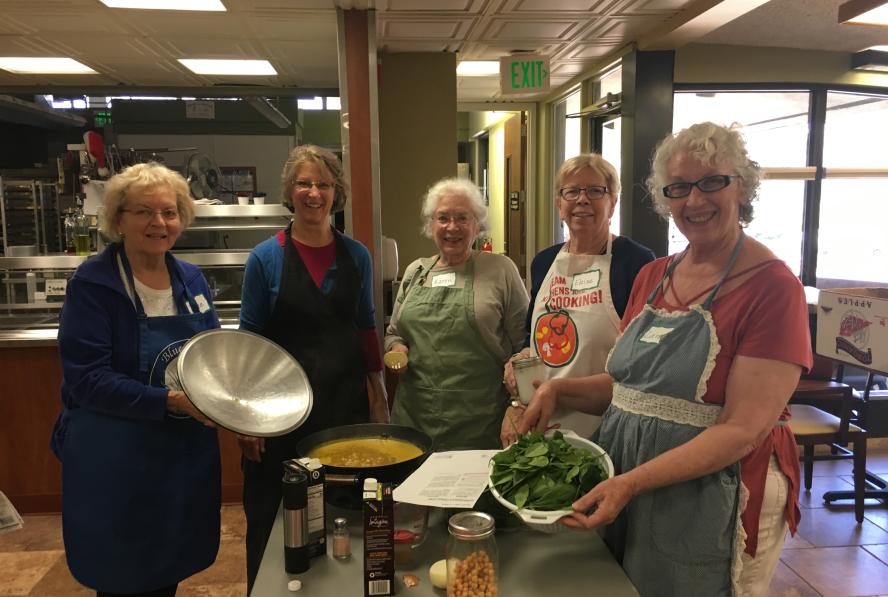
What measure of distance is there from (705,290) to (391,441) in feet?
2.59

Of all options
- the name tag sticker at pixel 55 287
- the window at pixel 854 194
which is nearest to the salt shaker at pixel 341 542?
the name tag sticker at pixel 55 287

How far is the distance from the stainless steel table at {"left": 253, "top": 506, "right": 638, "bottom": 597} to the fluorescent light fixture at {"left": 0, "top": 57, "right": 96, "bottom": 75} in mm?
3875

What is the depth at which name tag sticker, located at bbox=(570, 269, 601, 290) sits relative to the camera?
1818 mm

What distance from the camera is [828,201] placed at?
4.59m

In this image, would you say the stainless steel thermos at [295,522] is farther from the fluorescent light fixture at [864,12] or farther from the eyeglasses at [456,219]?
the fluorescent light fixture at [864,12]

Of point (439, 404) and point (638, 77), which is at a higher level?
point (638, 77)

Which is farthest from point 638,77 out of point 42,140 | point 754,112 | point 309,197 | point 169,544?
point 42,140

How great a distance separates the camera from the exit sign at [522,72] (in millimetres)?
4066

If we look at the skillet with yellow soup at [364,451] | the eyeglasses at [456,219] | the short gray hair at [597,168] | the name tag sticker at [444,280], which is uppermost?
the short gray hair at [597,168]

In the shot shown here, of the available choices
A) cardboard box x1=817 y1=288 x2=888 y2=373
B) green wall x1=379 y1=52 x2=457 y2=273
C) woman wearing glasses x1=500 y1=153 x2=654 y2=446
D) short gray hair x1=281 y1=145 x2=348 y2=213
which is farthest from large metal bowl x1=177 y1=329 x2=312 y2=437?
cardboard box x1=817 y1=288 x2=888 y2=373

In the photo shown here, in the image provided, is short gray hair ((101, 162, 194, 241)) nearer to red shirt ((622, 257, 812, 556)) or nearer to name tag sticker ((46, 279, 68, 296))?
red shirt ((622, 257, 812, 556))

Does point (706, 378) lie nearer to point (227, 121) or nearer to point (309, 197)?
point (309, 197)

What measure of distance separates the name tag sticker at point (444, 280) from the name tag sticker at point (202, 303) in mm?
704

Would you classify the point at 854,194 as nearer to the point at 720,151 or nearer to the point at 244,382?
the point at 720,151
